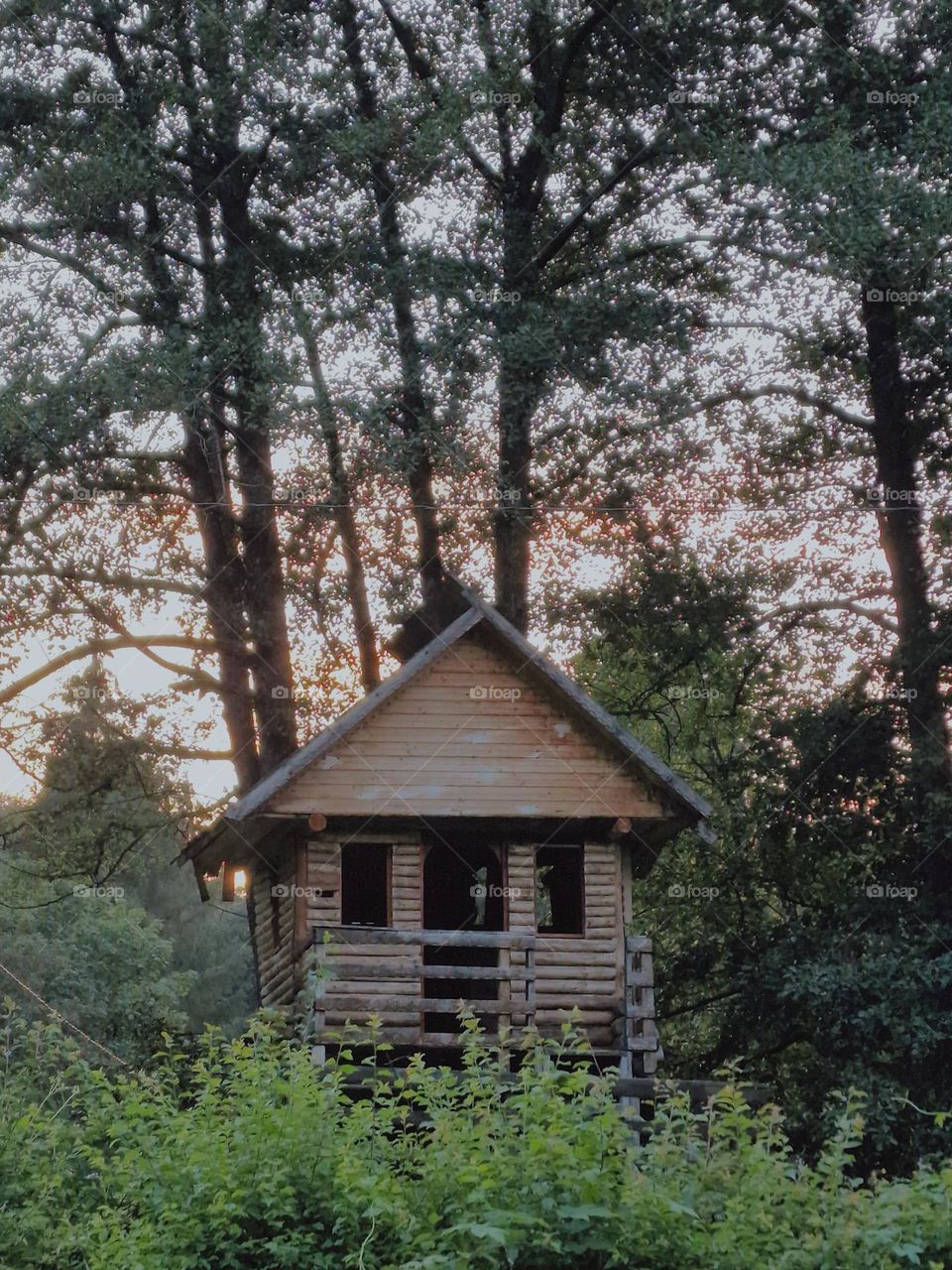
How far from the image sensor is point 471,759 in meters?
22.2

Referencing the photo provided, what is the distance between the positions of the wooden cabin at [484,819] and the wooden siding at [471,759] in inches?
0.7

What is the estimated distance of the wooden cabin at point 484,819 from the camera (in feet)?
70.0

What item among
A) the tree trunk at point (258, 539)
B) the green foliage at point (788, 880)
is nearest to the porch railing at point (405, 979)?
the green foliage at point (788, 880)

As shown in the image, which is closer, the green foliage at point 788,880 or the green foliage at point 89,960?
the green foliage at point 788,880

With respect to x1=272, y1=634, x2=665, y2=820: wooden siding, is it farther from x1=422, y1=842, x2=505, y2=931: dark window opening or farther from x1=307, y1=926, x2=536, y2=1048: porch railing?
x1=422, y1=842, x2=505, y2=931: dark window opening

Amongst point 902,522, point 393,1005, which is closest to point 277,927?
point 393,1005

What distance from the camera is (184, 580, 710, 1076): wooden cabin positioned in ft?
70.0

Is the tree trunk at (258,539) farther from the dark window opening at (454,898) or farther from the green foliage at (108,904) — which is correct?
the dark window opening at (454,898)

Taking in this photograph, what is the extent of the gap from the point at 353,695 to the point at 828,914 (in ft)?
32.6

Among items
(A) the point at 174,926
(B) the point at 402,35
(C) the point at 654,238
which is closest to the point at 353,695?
(C) the point at 654,238

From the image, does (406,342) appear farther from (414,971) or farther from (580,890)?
(414,971)

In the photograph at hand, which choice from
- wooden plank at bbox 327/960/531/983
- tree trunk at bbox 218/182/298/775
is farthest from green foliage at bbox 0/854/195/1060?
wooden plank at bbox 327/960/531/983

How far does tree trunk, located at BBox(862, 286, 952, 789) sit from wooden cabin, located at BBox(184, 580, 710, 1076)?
16.9 ft

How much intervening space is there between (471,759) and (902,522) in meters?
8.96
